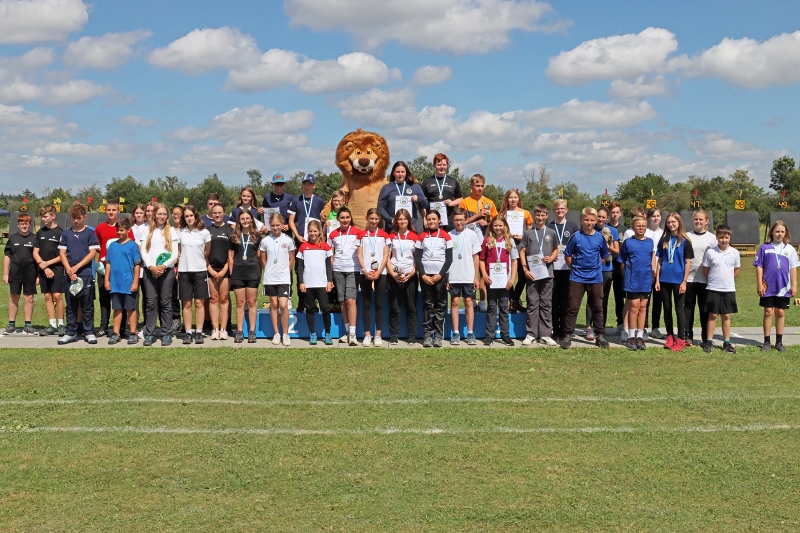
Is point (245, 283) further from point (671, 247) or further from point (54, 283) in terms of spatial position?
point (671, 247)

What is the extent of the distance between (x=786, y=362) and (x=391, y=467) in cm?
568

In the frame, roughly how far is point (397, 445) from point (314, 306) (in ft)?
14.7

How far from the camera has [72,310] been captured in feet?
31.6

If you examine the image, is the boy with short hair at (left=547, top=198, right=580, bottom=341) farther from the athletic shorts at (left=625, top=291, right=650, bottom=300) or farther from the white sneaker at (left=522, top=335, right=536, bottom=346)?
the athletic shorts at (left=625, top=291, right=650, bottom=300)

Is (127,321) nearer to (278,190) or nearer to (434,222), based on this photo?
(278,190)

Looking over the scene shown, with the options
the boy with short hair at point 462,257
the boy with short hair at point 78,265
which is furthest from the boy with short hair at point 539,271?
the boy with short hair at point 78,265

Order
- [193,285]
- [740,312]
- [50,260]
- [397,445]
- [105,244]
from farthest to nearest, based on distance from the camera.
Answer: [740,312] < [105,244] < [50,260] < [193,285] < [397,445]

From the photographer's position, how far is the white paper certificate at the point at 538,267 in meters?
9.50

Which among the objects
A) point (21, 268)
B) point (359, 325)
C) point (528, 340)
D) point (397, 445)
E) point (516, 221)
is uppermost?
point (516, 221)

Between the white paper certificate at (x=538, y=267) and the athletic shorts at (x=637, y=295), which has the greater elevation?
the white paper certificate at (x=538, y=267)

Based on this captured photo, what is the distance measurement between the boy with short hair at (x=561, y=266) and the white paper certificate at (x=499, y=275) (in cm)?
71

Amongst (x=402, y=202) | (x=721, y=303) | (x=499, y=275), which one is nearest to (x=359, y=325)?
(x=402, y=202)

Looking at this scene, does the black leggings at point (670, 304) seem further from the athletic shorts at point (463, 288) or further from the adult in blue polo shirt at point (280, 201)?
the adult in blue polo shirt at point (280, 201)

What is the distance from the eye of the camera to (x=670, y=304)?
954 centimetres
